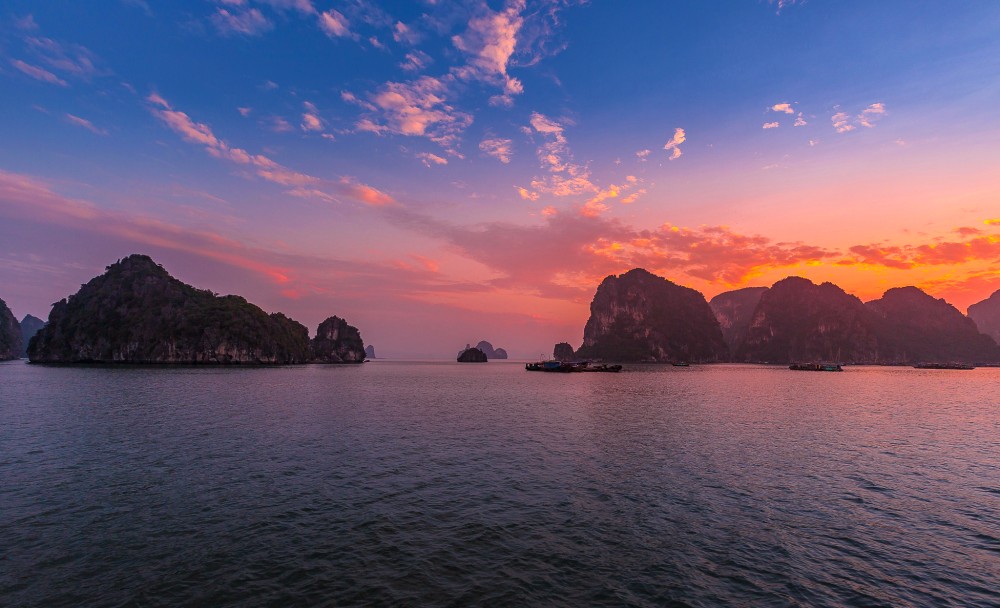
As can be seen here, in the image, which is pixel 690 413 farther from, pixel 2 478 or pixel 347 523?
pixel 2 478

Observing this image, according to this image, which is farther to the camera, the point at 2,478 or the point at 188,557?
the point at 2,478

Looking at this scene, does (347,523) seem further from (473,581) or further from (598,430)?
(598,430)

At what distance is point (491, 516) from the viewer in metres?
21.5

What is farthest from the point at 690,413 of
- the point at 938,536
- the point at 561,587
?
the point at 561,587

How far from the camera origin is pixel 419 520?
20.9 meters

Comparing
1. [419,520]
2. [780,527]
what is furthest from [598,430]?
[419,520]

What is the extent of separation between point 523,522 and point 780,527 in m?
12.6

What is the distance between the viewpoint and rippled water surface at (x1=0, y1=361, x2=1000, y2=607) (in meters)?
14.8

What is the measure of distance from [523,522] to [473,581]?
600 cm

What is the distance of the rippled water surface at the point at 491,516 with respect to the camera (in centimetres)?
1483

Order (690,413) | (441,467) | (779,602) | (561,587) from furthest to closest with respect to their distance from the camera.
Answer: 1. (690,413)
2. (441,467)
3. (561,587)
4. (779,602)

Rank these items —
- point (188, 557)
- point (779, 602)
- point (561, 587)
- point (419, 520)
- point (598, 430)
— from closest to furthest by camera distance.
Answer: point (779, 602)
point (561, 587)
point (188, 557)
point (419, 520)
point (598, 430)

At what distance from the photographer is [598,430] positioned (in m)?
47.2

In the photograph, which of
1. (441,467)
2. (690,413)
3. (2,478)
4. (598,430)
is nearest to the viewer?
(2,478)
